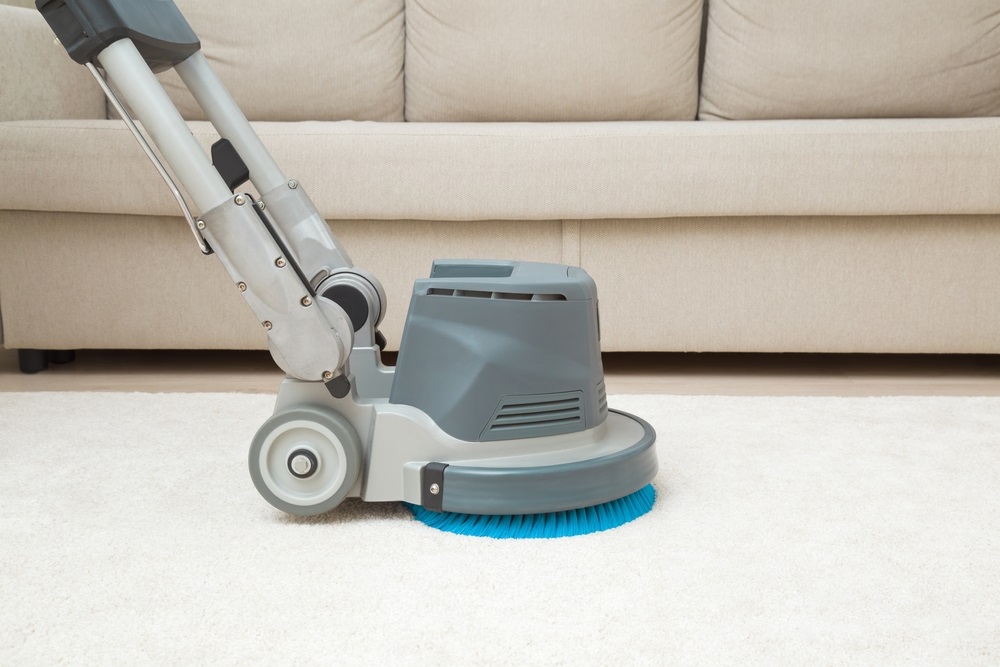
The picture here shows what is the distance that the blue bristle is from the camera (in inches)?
34.6

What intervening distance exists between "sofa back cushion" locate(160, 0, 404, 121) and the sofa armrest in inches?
7.2

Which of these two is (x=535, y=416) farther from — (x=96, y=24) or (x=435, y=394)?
(x=96, y=24)

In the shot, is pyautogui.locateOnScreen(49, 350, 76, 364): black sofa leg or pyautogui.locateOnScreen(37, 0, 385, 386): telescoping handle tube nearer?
pyautogui.locateOnScreen(37, 0, 385, 386): telescoping handle tube

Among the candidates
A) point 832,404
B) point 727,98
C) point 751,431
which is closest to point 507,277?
point 751,431

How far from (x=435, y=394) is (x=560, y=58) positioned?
1171 millimetres

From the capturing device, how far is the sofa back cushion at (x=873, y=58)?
183 centimetres

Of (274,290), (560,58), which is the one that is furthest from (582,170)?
(274,290)

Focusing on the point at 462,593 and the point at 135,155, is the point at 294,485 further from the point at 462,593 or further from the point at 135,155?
the point at 135,155

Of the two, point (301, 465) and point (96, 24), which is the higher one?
point (96, 24)

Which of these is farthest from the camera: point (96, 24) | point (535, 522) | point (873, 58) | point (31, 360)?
point (873, 58)

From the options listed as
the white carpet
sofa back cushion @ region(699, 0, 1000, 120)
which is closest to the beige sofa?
sofa back cushion @ region(699, 0, 1000, 120)

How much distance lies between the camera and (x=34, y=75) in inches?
66.9

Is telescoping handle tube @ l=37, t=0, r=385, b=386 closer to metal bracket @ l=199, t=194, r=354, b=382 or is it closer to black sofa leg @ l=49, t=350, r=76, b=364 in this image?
metal bracket @ l=199, t=194, r=354, b=382

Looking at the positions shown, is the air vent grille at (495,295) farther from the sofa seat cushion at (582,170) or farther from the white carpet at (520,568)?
the sofa seat cushion at (582,170)
